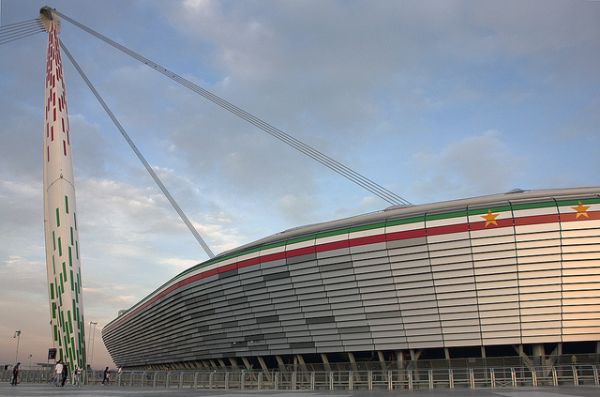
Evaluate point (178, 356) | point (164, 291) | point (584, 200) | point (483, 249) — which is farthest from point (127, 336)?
point (584, 200)

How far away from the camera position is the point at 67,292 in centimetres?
4319

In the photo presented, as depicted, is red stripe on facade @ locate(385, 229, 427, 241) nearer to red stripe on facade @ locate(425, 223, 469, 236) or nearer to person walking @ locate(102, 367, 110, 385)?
red stripe on facade @ locate(425, 223, 469, 236)

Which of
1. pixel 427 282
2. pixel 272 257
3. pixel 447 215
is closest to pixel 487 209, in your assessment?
pixel 447 215

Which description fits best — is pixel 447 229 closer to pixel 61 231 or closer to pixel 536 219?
pixel 536 219

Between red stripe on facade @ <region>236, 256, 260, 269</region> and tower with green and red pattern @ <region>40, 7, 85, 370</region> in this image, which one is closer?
red stripe on facade @ <region>236, 256, 260, 269</region>

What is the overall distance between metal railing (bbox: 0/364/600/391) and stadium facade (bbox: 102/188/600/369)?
3.19 meters

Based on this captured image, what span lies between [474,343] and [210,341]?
1021 inches

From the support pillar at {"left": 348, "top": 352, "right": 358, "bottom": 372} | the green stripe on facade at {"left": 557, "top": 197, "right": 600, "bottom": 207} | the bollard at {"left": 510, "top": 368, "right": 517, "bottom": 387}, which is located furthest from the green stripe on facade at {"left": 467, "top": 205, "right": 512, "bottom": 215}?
the support pillar at {"left": 348, "top": 352, "right": 358, "bottom": 372}

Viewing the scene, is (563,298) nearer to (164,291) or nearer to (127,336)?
(164,291)

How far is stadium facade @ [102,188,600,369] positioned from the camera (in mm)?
30469

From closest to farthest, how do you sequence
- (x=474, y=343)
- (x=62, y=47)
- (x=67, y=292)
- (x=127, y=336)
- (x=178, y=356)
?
(x=474, y=343), (x=67, y=292), (x=62, y=47), (x=178, y=356), (x=127, y=336)

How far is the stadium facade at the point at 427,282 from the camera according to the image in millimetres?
30469

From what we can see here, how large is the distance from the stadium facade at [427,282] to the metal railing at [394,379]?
3187 millimetres

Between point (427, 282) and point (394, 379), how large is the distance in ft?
21.5
